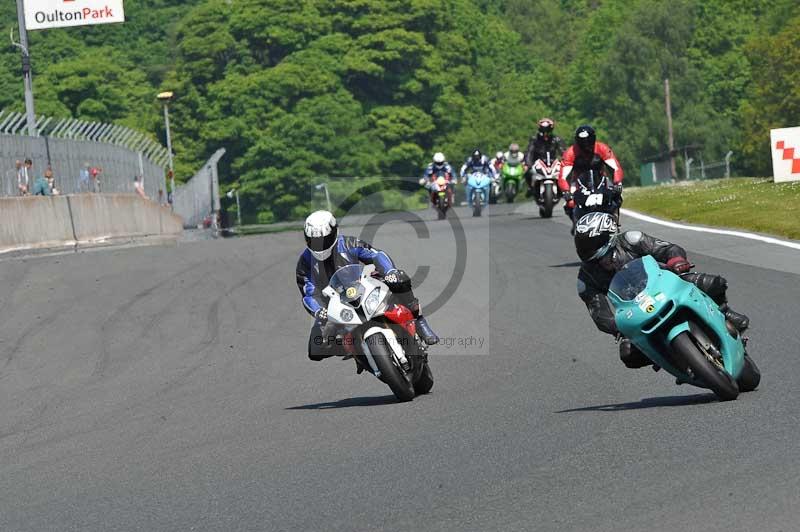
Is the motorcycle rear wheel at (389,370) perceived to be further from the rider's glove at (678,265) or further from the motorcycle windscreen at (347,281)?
the rider's glove at (678,265)

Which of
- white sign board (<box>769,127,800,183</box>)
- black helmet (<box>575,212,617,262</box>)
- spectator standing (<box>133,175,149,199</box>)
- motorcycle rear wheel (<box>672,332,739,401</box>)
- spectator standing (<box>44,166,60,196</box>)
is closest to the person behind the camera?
motorcycle rear wheel (<box>672,332,739,401</box>)

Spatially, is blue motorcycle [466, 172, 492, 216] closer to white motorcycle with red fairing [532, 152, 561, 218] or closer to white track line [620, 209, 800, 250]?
white motorcycle with red fairing [532, 152, 561, 218]

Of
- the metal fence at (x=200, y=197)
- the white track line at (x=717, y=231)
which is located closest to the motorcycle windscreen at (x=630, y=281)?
the white track line at (x=717, y=231)

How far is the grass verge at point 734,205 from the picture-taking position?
69.5 feet

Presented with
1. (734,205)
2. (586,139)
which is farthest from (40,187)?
(586,139)

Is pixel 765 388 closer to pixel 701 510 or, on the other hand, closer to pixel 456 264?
pixel 701 510

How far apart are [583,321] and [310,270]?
3.97 m

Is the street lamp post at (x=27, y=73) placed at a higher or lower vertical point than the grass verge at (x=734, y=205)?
higher

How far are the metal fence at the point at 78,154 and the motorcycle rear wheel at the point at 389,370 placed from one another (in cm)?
1626

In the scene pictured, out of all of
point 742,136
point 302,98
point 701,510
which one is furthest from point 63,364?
point 742,136

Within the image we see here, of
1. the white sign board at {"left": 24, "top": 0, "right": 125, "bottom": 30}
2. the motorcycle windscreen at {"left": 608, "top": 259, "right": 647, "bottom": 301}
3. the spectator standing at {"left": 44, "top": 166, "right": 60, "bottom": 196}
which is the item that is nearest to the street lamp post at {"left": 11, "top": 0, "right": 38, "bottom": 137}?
the spectator standing at {"left": 44, "top": 166, "right": 60, "bottom": 196}

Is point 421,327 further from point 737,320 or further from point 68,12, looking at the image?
point 68,12

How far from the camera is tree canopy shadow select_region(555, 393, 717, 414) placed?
8.77m

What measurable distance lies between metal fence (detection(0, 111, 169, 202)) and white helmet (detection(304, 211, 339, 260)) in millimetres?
15651
